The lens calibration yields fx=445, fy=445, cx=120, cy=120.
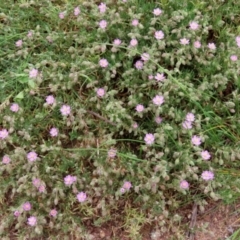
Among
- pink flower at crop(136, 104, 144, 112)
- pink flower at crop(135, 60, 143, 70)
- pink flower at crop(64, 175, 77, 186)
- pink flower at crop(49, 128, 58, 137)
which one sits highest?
pink flower at crop(135, 60, 143, 70)

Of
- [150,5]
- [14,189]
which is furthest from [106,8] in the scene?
[14,189]

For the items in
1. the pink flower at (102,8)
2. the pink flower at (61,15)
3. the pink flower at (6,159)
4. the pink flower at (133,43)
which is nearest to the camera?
the pink flower at (6,159)

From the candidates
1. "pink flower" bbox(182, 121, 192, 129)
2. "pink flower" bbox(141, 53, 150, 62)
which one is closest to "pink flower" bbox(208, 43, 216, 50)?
"pink flower" bbox(141, 53, 150, 62)

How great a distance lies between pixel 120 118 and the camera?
2.72 m

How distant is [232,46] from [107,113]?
3.07ft

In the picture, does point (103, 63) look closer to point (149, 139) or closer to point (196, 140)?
point (149, 139)

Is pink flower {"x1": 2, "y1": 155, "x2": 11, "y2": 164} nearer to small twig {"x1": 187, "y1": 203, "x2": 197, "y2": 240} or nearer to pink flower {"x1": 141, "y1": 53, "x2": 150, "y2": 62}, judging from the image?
pink flower {"x1": 141, "y1": 53, "x2": 150, "y2": 62}

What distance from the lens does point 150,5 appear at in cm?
306

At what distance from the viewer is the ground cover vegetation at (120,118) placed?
8.69 feet

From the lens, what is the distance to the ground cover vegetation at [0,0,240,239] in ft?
8.69

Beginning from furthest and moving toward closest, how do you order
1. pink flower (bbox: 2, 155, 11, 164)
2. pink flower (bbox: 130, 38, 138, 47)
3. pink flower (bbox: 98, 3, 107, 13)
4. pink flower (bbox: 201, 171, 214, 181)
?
pink flower (bbox: 98, 3, 107, 13) < pink flower (bbox: 130, 38, 138, 47) < pink flower (bbox: 2, 155, 11, 164) < pink flower (bbox: 201, 171, 214, 181)

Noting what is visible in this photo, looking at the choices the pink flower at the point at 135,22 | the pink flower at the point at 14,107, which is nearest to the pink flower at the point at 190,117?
the pink flower at the point at 135,22

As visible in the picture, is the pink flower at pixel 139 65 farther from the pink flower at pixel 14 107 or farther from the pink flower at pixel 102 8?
the pink flower at pixel 14 107

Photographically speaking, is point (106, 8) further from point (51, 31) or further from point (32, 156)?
point (32, 156)
